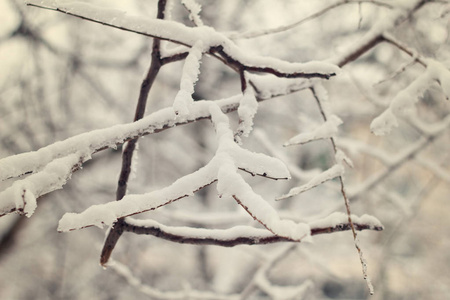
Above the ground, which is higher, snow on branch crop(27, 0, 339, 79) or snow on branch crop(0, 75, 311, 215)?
snow on branch crop(27, 0, 339, 79)

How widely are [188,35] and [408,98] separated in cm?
47

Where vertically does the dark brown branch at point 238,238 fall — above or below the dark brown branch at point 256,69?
below

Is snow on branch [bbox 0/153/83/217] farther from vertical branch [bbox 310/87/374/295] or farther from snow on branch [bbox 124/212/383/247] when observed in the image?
vertical branch [bbox 310/87/374/295]

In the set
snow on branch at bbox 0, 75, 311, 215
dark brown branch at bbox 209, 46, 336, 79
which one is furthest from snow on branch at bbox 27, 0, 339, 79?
snow on branch at bbox 0, 75, 311, 215

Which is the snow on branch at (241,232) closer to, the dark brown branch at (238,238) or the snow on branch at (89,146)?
the dark brown branch at (238,238)

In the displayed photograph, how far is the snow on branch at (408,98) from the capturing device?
2.14ft

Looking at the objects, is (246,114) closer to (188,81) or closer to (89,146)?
(188,81)

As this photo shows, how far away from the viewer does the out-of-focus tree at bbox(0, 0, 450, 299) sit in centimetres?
51

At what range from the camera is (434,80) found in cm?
68

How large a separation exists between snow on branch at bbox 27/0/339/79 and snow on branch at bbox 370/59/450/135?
170 millimetres

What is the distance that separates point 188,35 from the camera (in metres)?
0.57

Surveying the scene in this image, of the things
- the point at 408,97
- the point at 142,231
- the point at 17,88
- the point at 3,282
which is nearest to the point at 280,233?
the point at 142,231

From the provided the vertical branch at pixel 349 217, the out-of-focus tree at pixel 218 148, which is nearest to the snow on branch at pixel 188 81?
the out-of-focus tree at pixel 218 148

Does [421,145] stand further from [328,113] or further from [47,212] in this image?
[47,212]
